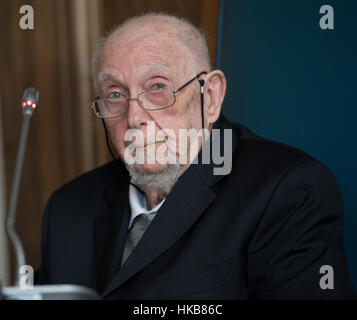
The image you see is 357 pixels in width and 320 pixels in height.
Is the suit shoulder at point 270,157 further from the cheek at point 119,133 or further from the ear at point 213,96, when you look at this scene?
the cheek at point 119,133

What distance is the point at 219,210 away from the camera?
3.98 ft

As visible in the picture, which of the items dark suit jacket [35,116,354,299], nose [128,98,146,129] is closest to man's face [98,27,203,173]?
nose [128,98,146,129]

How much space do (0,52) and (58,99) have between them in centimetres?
28

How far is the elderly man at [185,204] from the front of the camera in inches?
43.7

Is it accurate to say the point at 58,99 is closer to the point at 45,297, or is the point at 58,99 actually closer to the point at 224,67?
the point at 224,67

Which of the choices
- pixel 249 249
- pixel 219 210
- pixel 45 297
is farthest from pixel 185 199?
pixel 45 297

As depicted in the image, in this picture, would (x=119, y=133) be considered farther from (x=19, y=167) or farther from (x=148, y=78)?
(x=19, y=167)

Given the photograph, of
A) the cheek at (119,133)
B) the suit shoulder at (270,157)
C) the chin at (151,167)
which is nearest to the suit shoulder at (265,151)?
the suit shoulder at (270,157)

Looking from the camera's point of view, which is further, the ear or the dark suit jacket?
the ear

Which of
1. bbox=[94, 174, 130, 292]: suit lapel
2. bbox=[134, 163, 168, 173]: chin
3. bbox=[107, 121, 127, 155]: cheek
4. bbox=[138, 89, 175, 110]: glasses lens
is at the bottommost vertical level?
bbox=[94, 174, 130, 292]: suit lapel

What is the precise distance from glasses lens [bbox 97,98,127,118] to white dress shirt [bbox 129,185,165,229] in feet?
0.74

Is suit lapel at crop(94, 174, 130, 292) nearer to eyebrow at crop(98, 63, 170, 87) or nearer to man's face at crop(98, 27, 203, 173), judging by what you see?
man's face at crop(98, 27, 203, 173)

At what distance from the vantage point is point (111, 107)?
4.40 feet

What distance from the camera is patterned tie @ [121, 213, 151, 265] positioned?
1313mm
